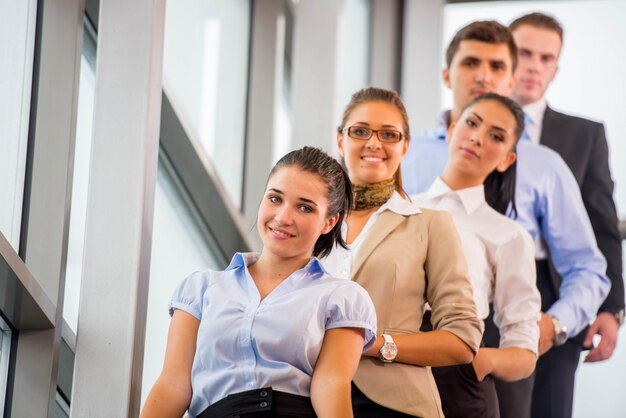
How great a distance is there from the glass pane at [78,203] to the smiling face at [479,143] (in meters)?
1.18

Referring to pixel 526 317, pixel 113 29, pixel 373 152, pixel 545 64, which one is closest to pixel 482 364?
pixel 526 317

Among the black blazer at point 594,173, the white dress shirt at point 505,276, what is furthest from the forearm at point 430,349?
the black blazer at point 594,173

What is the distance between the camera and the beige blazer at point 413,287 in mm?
2768

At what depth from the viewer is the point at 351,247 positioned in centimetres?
298

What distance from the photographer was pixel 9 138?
3.11 metres

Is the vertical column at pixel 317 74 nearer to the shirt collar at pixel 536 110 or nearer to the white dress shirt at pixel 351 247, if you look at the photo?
the shirt collar at pixel 536 110

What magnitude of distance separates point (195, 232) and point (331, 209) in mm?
1966

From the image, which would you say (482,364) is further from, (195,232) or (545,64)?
(545,64)

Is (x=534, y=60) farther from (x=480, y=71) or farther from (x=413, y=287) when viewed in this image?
(x=413, y=287)

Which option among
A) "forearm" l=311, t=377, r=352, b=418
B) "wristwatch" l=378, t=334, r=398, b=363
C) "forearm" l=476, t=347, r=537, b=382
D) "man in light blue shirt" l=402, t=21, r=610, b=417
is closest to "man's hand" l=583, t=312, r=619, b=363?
"man in light blue shirt" l=402, t=21, r=610, b=417

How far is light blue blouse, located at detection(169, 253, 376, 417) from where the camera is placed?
242 centimetres

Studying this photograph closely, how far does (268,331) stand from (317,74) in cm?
251

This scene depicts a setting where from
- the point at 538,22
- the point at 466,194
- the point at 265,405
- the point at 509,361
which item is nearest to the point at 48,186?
the point at 265,405

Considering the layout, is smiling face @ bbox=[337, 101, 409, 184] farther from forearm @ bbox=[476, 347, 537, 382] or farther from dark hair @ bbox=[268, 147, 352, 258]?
forearm @ bbox=[476, 347, 537, 382]
